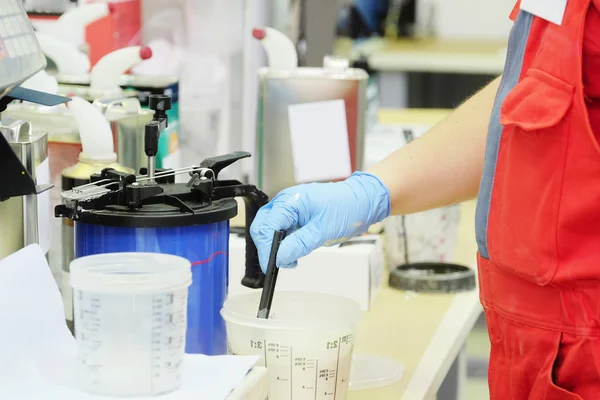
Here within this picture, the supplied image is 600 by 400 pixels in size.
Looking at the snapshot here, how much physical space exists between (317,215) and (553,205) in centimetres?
32

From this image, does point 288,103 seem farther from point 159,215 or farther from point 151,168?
point 159,215

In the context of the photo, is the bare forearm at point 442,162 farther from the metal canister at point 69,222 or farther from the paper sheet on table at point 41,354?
the paper sheet on table at point 41,354

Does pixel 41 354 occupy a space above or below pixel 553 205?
below

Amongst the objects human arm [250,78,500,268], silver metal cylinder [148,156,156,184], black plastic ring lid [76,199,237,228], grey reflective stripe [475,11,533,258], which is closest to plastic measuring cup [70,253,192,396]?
black plastic ring lid [76,199,237,228]

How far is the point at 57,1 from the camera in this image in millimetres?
2068

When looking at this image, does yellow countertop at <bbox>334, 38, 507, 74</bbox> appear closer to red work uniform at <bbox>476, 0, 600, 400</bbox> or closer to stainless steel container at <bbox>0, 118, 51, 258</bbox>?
red work uniform at <bbox>476, 0, 600, 400</bbox>

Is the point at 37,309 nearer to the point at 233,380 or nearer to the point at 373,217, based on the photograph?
the point at 233,380

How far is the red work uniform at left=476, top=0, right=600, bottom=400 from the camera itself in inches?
46.8

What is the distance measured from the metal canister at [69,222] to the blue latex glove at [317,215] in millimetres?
205

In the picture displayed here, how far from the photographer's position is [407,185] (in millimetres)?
1476

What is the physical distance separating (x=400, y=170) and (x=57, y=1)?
0.97 meters

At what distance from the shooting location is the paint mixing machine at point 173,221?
1054 millimetres

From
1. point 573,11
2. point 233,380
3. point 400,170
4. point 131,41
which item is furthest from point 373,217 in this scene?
point 131,41

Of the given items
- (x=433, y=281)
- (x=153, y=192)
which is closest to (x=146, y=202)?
(x=153, y=192)
